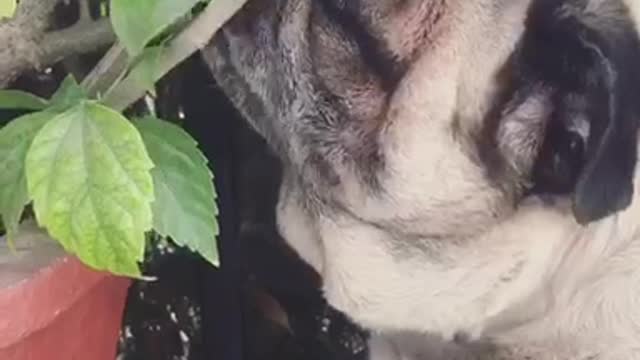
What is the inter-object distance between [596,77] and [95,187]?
1.11ft

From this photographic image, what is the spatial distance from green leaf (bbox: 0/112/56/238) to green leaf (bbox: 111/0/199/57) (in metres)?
0.08

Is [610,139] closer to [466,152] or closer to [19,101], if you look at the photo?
[466,152]

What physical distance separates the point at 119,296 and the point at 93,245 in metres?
0.25

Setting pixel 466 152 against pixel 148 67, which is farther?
pixel 466 152

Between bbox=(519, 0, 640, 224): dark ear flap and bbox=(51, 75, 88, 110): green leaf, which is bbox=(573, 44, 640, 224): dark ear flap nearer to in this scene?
bbox=(519, 0, 640, 224): dark ear flap

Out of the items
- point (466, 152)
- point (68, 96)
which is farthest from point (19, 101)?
point (466, 152)

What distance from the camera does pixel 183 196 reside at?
2.92 feet

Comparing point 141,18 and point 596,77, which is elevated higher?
point 141,18

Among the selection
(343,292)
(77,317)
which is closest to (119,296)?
(77,317)

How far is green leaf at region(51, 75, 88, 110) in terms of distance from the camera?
89 centimetres

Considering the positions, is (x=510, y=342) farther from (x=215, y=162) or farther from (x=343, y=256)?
(x=215, y=162)

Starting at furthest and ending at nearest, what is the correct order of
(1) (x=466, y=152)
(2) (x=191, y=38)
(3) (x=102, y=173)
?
(1) (x=466, y=152) < (2) (x=191, y=38) < (3) (x=102, y=173)

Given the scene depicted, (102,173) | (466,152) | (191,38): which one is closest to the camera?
(102,173)

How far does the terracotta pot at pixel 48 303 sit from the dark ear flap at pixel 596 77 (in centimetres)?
32
